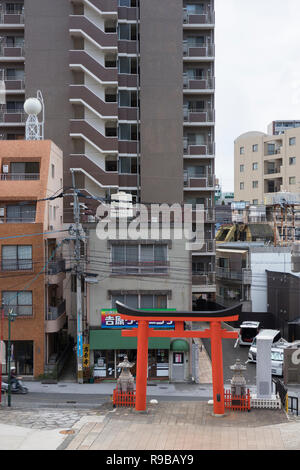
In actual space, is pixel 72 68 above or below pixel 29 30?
below

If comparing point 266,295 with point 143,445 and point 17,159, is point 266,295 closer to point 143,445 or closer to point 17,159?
point 17,159

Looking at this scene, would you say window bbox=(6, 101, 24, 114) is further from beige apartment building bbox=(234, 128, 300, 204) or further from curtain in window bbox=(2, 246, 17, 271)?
beige apartment building bbox=(234, 128, 300, 204)

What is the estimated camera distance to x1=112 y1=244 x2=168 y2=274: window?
1332 inches

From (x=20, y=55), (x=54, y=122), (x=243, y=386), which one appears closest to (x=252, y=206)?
(x=54, y=122)

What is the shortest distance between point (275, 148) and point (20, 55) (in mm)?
38672

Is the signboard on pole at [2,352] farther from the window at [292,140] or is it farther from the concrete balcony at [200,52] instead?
the window at [292,140]

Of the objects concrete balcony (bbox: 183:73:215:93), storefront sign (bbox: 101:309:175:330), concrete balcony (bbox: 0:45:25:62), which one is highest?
concrete balcony (bbox: 0:45:25:62)

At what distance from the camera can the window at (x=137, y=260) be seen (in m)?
33.8

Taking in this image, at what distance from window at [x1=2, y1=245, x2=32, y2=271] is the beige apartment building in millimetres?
43699

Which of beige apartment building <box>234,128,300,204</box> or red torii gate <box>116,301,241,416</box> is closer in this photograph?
red torii gate <box>116,301,241,416</box>

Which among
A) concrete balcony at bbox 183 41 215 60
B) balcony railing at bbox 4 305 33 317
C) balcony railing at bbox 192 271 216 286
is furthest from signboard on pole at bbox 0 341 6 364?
concrete balcony at bbox 183 41 215 60

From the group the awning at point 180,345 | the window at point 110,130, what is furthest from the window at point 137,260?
the window at point 110,130

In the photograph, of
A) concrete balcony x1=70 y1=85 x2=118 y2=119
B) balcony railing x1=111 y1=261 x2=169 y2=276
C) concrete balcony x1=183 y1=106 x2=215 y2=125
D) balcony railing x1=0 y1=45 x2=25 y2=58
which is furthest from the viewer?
concrete balcony x1=183 y1=106 x2=215 y2=125

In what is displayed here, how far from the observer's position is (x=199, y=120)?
52.2m
